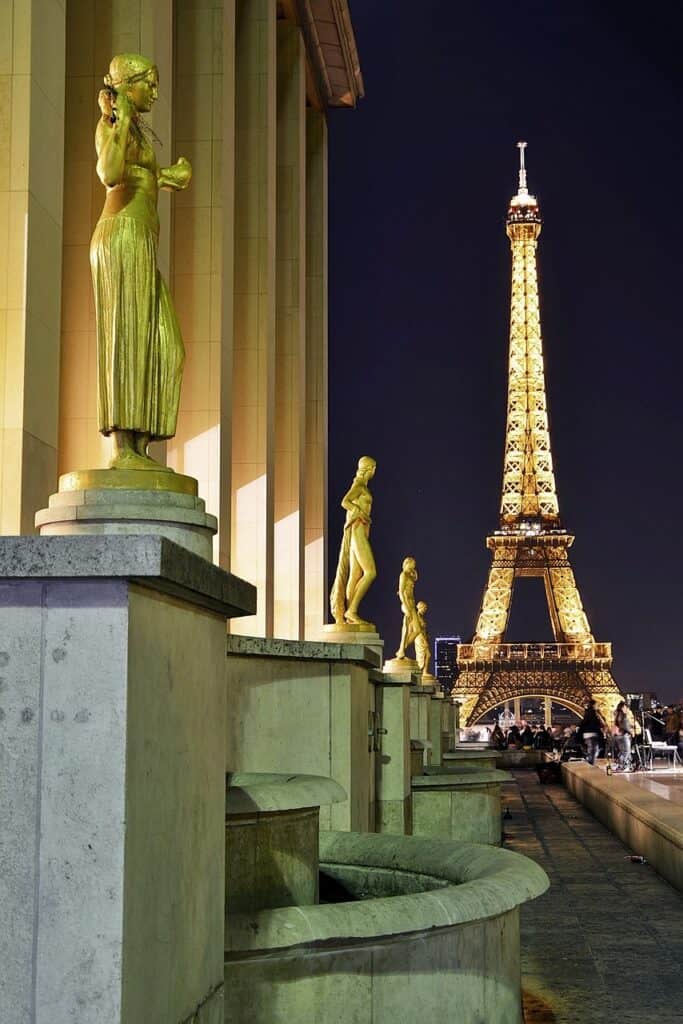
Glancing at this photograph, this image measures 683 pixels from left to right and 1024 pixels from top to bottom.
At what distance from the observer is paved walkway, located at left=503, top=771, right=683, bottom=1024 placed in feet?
27.7

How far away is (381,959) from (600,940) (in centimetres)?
588

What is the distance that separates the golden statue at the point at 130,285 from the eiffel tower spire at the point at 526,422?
77.0 meters

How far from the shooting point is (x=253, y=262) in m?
22.8

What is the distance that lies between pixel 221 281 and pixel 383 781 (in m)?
7.33

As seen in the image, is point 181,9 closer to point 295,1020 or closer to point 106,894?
point 295,1020

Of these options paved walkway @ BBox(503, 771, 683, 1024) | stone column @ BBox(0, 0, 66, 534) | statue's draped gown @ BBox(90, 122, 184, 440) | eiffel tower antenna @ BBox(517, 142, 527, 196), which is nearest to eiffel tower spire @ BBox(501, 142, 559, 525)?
eiffel tower antenna @ BBox(517, 142, 527, 196)

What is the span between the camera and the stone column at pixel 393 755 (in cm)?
1445

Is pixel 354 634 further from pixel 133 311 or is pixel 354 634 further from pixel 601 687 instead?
pixel 601 687

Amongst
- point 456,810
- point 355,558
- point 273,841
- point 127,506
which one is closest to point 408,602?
point 456,810

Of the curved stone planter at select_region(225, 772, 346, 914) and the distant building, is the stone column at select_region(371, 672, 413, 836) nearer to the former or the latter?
the curved stone planter at select_region(225, 772, 346, 914)

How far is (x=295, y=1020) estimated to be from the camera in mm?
5465

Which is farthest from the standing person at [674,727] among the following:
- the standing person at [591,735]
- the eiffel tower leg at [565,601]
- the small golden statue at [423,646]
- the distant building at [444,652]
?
the distant building at [444,652]

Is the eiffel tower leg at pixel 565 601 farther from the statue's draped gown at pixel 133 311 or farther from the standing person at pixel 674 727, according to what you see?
the statue's draped gown at pixel 133 311

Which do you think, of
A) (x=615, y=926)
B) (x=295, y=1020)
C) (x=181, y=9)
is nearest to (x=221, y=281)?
(x=181, y=9)
